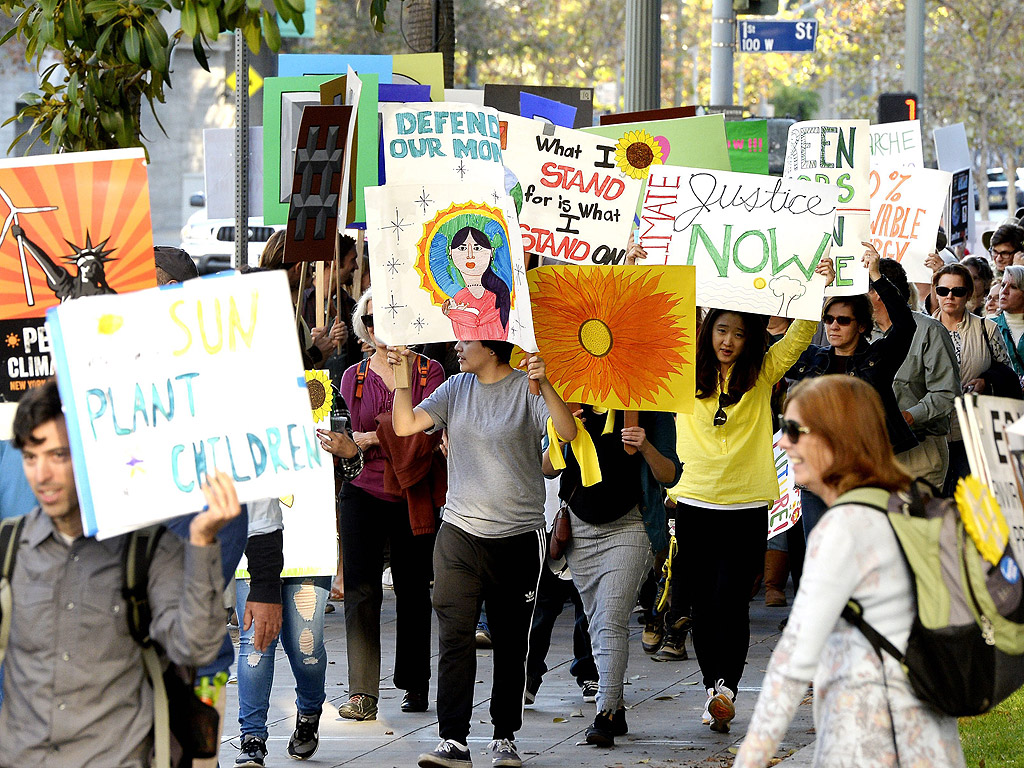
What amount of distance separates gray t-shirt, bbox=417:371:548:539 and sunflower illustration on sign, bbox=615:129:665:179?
173cm

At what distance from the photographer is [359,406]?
709 cm

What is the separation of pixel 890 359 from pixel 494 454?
2.18 meters

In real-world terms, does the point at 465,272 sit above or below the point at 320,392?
above

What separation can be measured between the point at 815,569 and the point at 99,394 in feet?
5.72

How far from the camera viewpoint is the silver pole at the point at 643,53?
32.9 ft

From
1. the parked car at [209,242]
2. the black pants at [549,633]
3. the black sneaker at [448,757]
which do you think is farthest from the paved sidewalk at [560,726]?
the parked car at [209,242]

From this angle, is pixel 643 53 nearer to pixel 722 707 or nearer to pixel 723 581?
pixel 723 581

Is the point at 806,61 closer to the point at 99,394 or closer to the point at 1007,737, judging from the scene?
the point at 1007,737

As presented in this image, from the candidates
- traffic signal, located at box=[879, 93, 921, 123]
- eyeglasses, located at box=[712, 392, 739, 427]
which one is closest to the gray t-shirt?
eyeglasses, located at box=[712, 392, 739, 427]

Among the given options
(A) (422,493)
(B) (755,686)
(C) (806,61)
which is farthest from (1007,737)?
(C) (806,61)

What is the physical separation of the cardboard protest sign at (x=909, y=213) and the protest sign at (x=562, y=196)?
311 centimetres

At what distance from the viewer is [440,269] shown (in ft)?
19.4

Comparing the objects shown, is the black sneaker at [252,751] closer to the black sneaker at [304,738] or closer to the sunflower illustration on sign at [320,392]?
the black sneaker at [304,738]

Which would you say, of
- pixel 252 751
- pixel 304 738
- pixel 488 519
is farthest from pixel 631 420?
pixel 252 751
